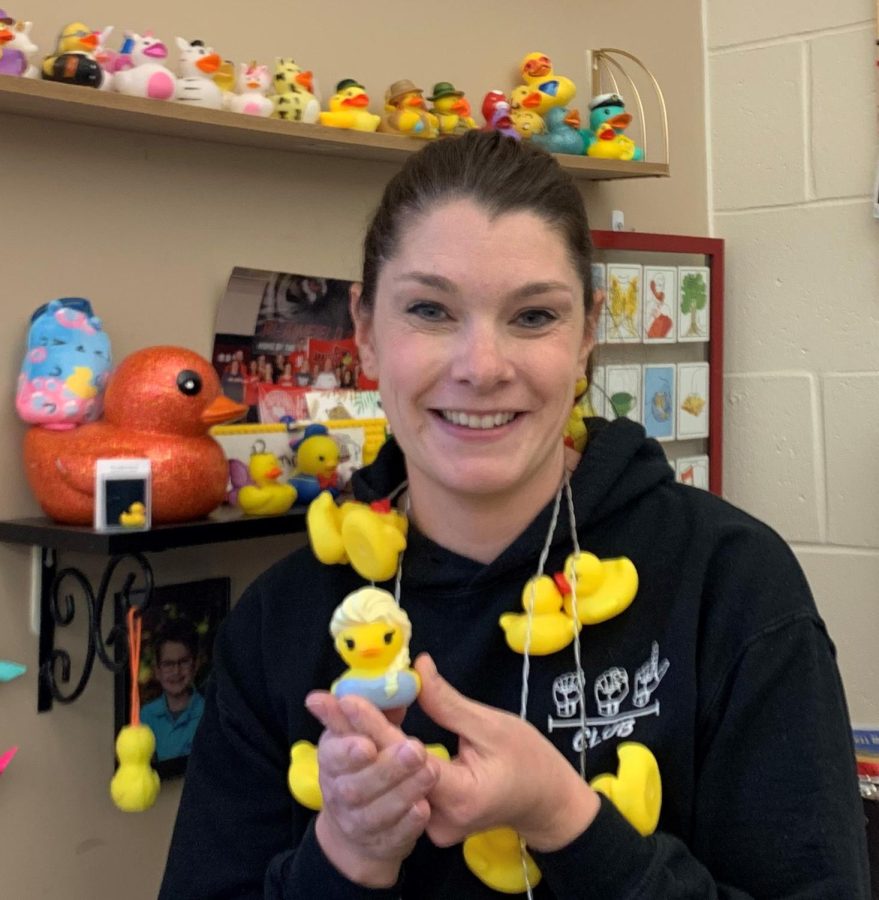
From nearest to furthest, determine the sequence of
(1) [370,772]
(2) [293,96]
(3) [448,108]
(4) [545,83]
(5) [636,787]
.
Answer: (1) [370,772] → (5) [636,787] → (2) [293,96] → (3) [448,108] → (4) [545,83]

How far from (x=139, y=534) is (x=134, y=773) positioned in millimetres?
291

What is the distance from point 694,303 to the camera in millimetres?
1954

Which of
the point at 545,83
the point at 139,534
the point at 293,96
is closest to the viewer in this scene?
the point at 139,534

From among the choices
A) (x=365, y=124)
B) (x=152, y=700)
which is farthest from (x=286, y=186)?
(x=152, y=700)

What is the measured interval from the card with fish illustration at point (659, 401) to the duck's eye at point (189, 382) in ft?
2.99

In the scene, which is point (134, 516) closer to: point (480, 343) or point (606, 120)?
point (480, 343)

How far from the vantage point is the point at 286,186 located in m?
1.48

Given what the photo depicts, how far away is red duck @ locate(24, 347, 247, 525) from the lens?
3.84 ft

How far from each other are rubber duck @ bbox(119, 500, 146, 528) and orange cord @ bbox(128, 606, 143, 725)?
14cm

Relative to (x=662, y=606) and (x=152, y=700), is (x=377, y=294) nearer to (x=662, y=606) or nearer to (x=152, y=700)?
(x=662, y=606)

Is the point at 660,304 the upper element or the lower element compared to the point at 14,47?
lower

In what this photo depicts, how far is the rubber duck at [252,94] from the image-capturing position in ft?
4.29

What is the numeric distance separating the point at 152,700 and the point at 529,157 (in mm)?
779

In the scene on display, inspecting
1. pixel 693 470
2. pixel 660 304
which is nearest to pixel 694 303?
pixel 660 304
